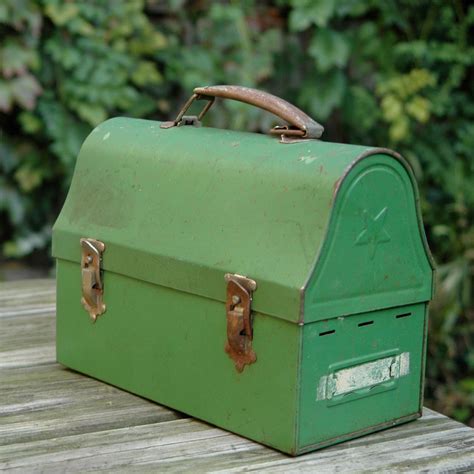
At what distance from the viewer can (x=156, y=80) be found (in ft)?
14.0

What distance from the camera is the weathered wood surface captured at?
1458 mm

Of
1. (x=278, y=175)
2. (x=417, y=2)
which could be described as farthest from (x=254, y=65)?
(x=278, y=175)

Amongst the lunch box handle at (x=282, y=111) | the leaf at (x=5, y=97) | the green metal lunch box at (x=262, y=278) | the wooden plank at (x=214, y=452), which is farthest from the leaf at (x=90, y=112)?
the wooden plank at (x=214, y=452)

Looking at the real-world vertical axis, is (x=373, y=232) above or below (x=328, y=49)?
below

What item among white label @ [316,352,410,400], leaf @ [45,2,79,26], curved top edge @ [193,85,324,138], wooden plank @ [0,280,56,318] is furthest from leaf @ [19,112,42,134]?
white label @ [316,352,410,400]

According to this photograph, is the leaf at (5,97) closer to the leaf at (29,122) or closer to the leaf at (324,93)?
the leaf at (29,122)

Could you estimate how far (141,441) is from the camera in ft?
5.10

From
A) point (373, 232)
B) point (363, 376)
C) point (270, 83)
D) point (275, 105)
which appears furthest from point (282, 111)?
point (270, 83)

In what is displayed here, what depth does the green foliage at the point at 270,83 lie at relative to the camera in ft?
13.3

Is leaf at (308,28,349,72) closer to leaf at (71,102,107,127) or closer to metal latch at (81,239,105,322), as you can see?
leaf at (71,102,107,127)

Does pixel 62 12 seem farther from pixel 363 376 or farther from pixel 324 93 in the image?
pixel 363 376

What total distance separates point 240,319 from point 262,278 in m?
0.08

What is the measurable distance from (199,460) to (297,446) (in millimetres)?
154

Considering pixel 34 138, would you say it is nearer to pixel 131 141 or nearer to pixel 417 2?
pixel 417 2
